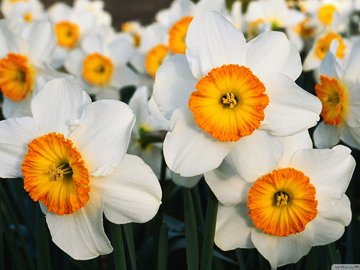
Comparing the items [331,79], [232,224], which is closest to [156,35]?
[331,79]

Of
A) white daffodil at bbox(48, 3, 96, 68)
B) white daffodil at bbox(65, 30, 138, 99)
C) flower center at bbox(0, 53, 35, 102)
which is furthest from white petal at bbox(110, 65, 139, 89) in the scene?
flower center at bbox(0, 53, 35, 102)

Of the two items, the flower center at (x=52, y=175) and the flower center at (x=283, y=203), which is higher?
the flower center at (x=52, y=175)

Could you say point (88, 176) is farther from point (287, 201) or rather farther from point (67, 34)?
point (67, 34)

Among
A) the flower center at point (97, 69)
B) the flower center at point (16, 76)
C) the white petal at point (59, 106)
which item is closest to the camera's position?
the white petal at point (59, 106)

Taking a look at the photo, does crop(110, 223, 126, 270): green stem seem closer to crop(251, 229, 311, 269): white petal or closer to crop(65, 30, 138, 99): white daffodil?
crop(251, 229, 311, 269): white petal

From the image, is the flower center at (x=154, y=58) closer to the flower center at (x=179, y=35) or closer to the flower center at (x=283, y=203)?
the flower center at (x=179, y=35)

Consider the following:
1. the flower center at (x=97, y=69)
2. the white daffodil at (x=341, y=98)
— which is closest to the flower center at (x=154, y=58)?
the flower center at (x=97, y=69)

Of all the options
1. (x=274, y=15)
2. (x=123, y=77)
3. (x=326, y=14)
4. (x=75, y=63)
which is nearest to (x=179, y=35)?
(x=123, y=77)
